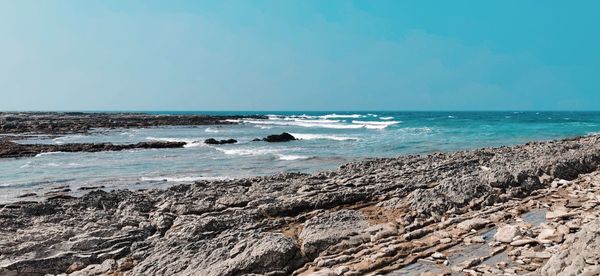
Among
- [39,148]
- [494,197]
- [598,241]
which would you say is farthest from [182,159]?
[598,241]

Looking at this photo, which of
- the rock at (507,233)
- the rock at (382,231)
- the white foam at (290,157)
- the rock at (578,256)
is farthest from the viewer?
the white foam at (290,157)

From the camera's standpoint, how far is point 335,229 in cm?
817

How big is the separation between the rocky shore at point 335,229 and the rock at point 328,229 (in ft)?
0.06

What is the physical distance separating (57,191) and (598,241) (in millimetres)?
15360

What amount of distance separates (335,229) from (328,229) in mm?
121

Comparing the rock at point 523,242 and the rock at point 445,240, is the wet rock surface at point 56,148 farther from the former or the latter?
the rock at point 523,242

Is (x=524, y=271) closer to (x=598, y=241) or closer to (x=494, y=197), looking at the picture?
(x=598, y=241)

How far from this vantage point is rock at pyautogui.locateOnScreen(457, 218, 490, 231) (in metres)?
7.75

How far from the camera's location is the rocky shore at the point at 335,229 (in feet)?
21.6

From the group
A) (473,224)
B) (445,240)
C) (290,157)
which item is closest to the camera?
(445,240)

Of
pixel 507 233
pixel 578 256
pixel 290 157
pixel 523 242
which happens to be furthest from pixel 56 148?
pixel 578 256

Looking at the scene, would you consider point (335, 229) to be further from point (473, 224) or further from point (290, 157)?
point (290, 157)

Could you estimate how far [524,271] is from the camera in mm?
5770

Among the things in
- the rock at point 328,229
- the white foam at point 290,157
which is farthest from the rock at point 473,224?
the white foam at point 290,157
